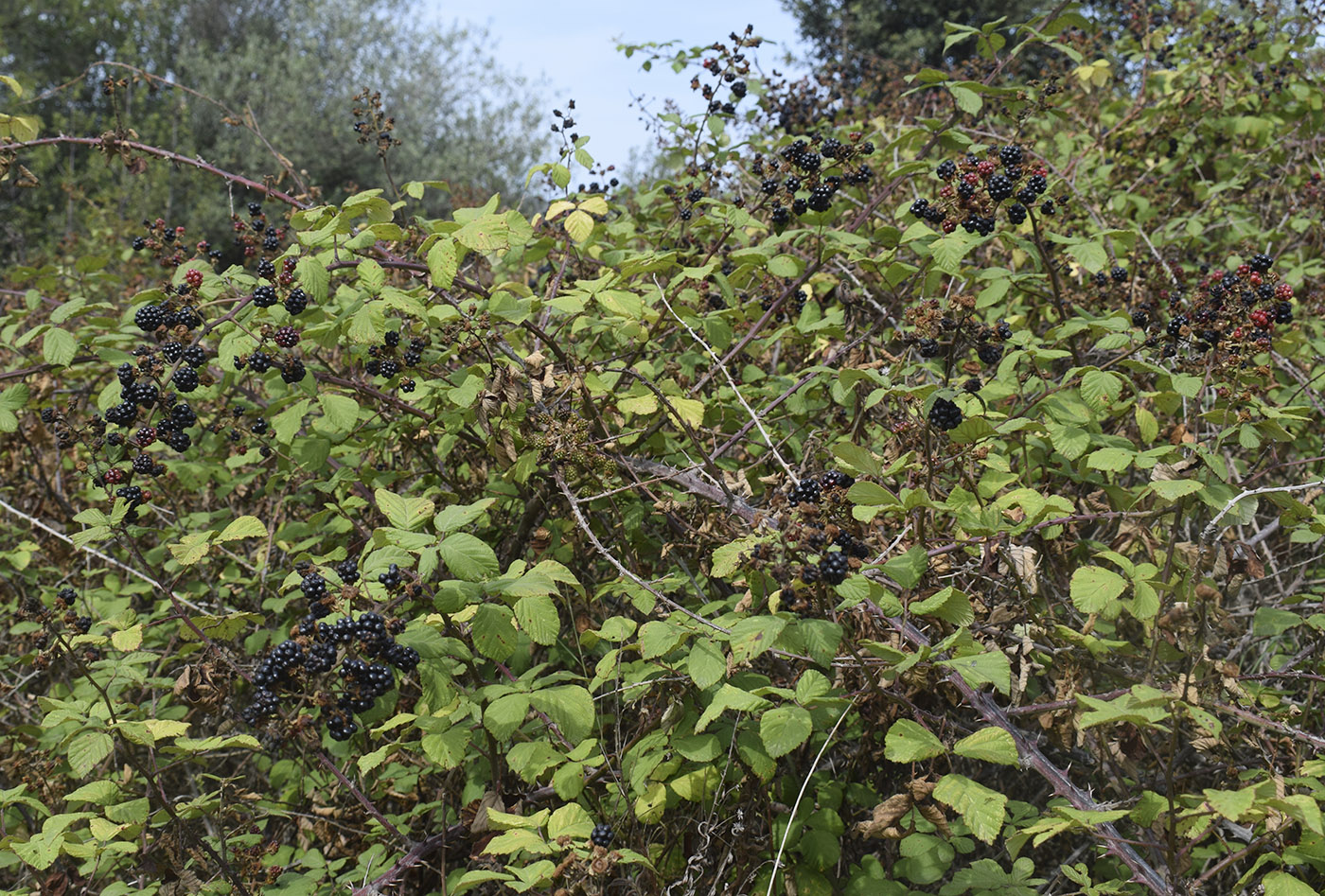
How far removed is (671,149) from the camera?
454cm

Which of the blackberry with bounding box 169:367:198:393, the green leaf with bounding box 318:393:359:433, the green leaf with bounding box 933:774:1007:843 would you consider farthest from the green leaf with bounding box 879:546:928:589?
the blackberry with bounding box 169:367:198:393

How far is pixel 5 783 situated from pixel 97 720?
1.99 metres

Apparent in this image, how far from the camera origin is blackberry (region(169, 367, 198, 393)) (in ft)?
8.97

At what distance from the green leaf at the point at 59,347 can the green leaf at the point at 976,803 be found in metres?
3.04

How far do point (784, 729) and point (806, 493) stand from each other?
60 centimetres

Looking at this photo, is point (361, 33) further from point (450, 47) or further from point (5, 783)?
point (5, 783)

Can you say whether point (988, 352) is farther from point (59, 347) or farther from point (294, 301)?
point (59, 347)

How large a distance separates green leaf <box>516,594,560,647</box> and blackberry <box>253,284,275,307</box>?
4.40 ft

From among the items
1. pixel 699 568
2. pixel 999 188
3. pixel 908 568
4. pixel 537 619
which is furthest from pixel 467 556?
pixel 999 188

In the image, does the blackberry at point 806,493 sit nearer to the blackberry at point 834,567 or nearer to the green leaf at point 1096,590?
the blackberry at point 834,567

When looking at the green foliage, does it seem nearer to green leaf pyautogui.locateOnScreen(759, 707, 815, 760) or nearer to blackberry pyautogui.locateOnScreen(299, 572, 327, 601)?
green leaf pyautogui.locateOnScreen(759, 707, 815, 760)

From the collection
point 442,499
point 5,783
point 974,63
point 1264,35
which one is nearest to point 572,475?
point 442,499

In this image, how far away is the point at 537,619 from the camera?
220 centimetres

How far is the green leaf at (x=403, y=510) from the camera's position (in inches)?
90.5
